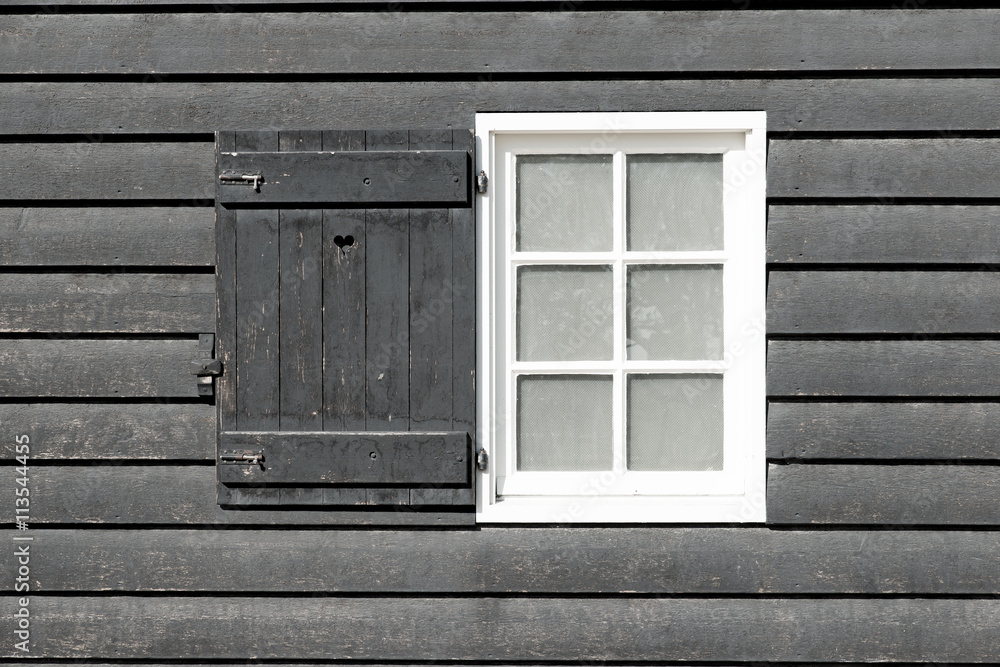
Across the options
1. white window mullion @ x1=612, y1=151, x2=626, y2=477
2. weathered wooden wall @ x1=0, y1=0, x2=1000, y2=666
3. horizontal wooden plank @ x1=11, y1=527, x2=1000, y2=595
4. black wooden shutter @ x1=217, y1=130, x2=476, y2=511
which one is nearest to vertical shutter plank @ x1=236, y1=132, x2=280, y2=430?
black wooden shutter @ x1=217, y1=130, x2=476, y2=511

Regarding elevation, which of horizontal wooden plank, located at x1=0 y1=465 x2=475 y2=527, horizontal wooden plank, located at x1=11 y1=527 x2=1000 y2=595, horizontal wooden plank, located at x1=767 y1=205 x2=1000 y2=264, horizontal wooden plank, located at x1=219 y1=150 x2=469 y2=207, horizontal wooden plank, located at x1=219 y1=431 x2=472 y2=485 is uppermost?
horizontal wooden plank, located at x1=219 y1=150 x2=469 y2=207

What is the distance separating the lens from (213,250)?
2.34m

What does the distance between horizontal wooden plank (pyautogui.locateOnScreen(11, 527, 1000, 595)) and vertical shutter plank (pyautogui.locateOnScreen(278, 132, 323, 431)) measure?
397 mm

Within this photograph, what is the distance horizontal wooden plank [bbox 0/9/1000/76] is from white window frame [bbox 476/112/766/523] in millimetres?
192

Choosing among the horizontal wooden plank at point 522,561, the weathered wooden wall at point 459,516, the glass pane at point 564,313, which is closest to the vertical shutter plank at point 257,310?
the weathered wooden wall at point 459,516

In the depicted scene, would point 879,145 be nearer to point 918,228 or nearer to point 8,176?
point 918,228

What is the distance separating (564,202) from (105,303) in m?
1.45

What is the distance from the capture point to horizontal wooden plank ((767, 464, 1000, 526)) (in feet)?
7.50

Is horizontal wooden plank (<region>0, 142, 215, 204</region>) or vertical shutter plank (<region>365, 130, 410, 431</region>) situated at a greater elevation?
horizontal wooden plank (<region>0, 142, 215, 204</region>)

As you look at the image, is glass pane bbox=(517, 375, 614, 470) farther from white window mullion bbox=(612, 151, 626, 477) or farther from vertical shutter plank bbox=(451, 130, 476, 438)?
vertical shutter plank bbox=(451, 130, 476, 438)

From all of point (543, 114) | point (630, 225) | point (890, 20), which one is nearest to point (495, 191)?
point (543, 114)

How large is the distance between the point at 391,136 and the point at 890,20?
5.06ft

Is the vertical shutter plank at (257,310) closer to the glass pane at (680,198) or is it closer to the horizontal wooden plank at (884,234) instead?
the glass pane at (680,198)

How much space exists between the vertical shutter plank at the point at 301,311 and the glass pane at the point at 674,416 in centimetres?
97
